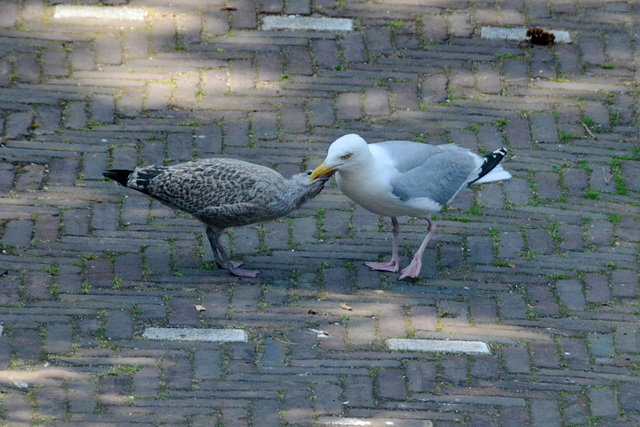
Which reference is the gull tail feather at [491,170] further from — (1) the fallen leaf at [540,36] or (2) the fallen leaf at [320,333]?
(1) the fallen leaf at [540,36]

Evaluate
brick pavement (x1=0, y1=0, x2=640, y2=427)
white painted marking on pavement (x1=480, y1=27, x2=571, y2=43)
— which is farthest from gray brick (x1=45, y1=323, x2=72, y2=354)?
white painted marking on pavement (x1=480, y1=27, x2=571, y2=43)

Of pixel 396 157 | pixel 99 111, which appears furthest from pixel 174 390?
pixel 99 111

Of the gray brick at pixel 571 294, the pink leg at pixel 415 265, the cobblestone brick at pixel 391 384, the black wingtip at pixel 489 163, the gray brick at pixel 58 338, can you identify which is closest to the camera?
the cobblestone brick at pixel 391 384

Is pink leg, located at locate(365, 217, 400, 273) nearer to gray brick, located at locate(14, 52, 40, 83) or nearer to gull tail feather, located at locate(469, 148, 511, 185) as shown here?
gull tail feather, located at locate(469, 148, 511, 185)

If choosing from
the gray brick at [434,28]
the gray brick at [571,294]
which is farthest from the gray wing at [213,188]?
the gray brick at [434,28]

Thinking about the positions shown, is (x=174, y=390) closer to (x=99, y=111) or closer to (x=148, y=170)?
(x=148, y=170)

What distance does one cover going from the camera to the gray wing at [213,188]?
16.2 ft

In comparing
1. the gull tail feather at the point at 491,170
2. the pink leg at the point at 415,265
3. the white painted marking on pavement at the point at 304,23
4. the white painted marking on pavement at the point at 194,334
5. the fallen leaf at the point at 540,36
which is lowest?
the white painted marking on pavement at the point at 194,334

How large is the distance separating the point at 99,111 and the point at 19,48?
0.95m

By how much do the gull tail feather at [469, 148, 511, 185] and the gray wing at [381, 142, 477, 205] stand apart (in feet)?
0.19

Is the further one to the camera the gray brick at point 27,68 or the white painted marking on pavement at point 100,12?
the white painted marking on pavement at point 100,12

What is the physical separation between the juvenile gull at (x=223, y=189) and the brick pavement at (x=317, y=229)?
376 millimetres

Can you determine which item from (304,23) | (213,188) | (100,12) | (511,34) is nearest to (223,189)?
(213,188)

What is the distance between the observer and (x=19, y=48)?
675cm
